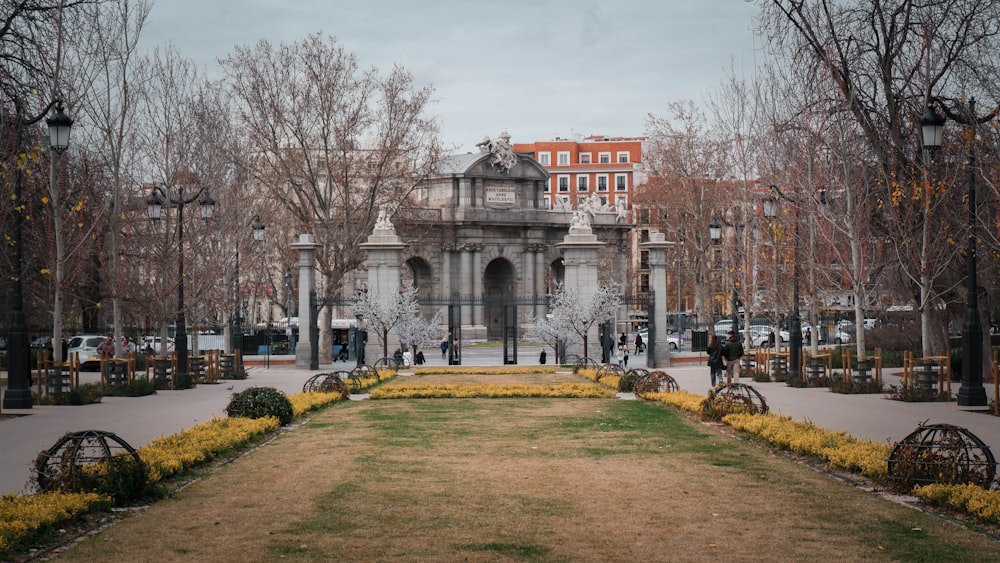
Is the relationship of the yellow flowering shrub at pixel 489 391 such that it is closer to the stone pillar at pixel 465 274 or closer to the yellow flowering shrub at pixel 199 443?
the yellow flowering shrub at pixel 199 443

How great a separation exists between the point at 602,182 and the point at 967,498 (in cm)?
10933

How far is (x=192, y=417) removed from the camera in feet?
71.4

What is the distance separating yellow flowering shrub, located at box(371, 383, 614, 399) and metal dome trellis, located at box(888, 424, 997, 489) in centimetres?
1425

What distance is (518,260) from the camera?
6838cm

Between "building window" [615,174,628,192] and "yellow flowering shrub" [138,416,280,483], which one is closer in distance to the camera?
"yellow flowering shrub" [138,416,280,483]

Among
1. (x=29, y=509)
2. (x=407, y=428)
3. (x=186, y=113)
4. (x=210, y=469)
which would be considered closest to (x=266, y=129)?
(x=186, y=113)

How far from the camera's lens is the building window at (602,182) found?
11962 cm

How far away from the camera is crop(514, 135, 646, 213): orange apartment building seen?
119 metres

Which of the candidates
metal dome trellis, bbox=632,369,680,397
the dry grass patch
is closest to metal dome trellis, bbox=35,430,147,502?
the dry grass patch

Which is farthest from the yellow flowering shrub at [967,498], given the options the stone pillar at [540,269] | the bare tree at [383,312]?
the stone pillar at [540,269]

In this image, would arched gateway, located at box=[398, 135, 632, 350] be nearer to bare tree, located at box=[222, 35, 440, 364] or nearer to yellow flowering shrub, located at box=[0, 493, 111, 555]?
bare tree, located at box=[222, 35, 440, 364]

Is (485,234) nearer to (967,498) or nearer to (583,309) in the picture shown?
(583,309)

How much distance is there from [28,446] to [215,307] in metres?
30.4

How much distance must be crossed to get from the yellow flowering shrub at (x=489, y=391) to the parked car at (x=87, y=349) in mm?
20389
